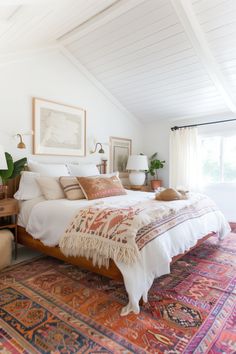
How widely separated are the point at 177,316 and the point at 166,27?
3.11m

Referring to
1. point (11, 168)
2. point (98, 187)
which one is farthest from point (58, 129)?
point (98, 187)

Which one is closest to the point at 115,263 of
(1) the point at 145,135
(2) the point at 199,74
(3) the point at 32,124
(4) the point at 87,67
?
(3) the point at 32,124

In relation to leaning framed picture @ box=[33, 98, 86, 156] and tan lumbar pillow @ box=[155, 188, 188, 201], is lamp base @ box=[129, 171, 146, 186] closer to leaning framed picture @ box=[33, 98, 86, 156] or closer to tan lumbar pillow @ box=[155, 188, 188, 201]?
leaning framed picture @ box=[33, 98, 86, 156]

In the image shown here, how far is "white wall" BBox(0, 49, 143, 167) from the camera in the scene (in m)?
3.15

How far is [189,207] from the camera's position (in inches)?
102

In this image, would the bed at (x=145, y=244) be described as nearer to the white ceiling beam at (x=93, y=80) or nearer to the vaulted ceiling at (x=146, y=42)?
the vaulted ceiling at (x=146, y=42)

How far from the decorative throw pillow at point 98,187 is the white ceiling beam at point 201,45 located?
2055mm

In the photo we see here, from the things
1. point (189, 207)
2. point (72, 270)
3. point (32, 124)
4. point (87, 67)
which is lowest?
point (72, 270)

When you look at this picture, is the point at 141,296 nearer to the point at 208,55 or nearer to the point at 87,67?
the point at 208,55

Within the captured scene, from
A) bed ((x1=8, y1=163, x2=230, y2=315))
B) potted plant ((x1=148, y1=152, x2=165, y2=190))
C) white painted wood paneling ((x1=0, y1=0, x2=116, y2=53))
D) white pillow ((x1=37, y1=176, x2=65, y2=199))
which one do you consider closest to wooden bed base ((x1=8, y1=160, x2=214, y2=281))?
bed ((x1=8, y1=163, x2=230, y2=315))

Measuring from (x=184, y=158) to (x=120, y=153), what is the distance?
1.26m

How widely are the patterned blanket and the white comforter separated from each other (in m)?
0.07

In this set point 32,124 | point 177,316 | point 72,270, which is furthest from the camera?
point 32,124

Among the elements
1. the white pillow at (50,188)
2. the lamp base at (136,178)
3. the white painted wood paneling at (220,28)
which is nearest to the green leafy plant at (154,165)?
the lamp base at (136,178)
